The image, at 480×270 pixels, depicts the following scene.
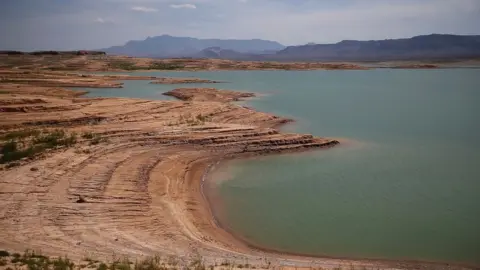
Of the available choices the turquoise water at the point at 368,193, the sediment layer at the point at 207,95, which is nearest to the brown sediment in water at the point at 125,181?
the turquoise water at the point at 368,193

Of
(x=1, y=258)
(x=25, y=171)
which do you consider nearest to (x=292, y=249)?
(x=1, y=258)

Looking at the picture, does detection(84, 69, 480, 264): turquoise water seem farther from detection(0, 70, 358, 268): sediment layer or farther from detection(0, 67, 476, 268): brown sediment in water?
detection(0, 70, 358, 268): sediment layer

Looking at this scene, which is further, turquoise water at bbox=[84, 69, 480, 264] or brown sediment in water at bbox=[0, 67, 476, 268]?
turquoise water at bbox=[84, 69, 480, 264]

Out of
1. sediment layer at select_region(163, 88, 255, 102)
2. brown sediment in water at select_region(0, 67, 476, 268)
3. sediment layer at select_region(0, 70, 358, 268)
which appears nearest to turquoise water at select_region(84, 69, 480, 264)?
brown sediment in water at select_region(0, 67, 476, 268)

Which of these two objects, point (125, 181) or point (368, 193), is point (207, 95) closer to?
point (125, 181)

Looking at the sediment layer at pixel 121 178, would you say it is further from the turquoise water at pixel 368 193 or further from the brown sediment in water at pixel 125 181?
the turquoise water at pixel 368 193

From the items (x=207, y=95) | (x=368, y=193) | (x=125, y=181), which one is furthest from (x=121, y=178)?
(x=207, y=95)
